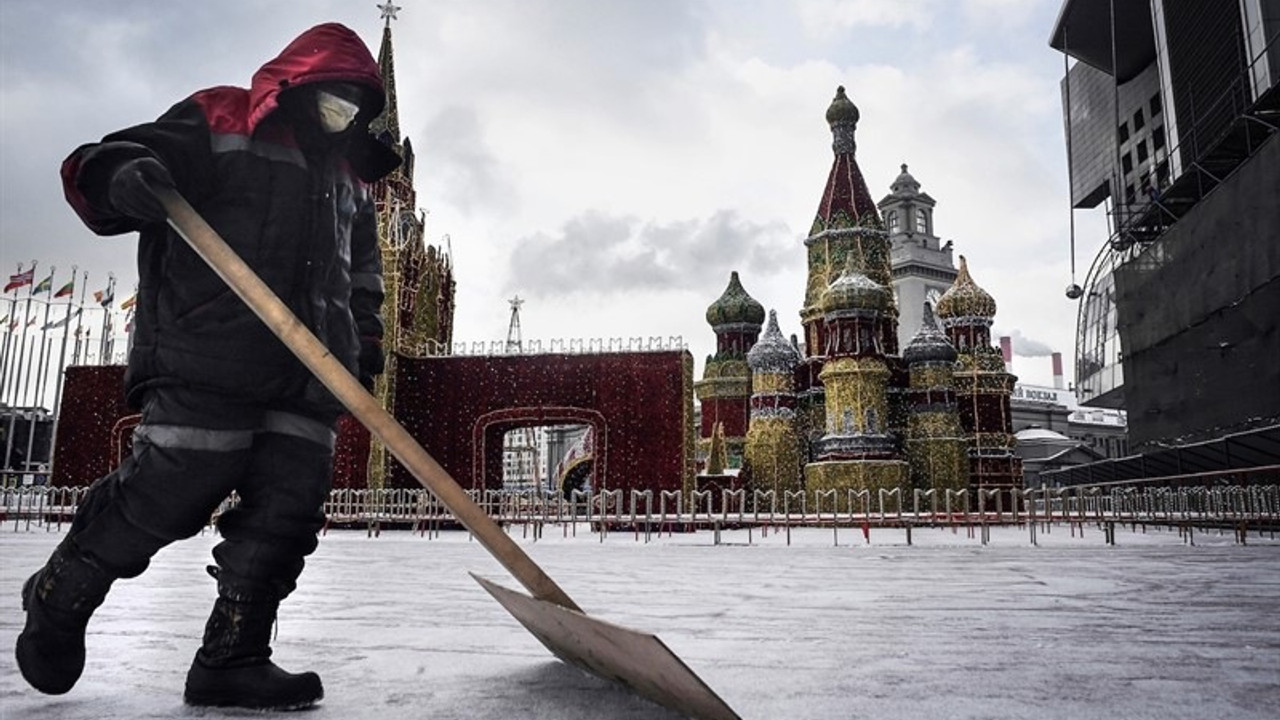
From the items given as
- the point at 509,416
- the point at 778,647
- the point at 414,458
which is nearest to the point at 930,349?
the point at 509,416

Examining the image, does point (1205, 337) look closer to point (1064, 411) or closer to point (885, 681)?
point (885, 681)

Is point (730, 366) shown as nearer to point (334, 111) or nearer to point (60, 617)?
point (334, 111)

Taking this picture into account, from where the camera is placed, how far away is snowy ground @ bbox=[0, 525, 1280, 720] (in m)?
1.64

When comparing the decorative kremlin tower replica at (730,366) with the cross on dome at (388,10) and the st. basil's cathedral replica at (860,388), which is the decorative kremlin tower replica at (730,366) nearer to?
the st. basil's cathedral replica at (860,388)

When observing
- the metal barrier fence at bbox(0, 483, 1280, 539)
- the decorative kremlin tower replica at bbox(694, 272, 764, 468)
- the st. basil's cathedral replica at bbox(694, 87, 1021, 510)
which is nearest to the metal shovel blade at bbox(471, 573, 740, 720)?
the metal barrier fence at bbox(0, 483, 1280, 539)

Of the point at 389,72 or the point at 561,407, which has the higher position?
the point at 389,72

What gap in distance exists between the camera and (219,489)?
70.9 inches

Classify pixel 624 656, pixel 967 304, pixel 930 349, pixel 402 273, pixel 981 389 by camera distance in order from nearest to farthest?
1. pixel 624 656
2. pixel 402 273
3. pixel 930 349
4. pixel 981 389
5. pixel 967 304

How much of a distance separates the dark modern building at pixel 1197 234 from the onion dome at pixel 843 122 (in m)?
6.82

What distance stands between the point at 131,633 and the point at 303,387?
1.32 m

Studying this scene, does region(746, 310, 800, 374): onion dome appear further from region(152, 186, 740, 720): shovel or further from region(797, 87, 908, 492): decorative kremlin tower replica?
region(152, 186, 740, 720): shovel

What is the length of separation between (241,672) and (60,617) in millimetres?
397

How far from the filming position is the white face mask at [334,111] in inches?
79.4

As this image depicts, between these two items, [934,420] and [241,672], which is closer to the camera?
[241,672]
